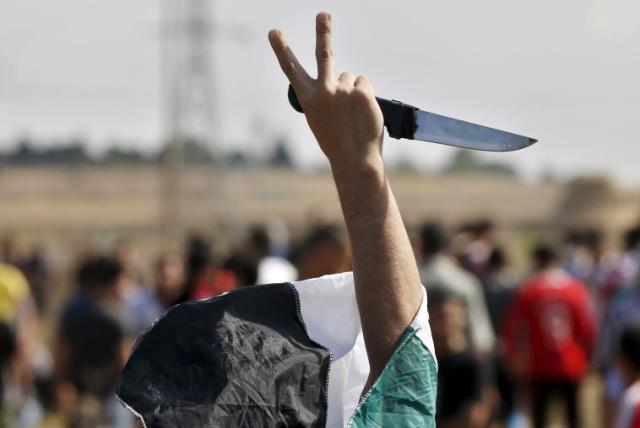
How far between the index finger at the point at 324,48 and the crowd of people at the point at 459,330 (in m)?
4.95

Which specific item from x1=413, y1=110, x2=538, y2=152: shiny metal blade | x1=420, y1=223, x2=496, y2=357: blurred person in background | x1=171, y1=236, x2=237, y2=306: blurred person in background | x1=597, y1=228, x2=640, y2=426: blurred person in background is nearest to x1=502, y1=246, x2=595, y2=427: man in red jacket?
x1=597, y1=228, x2=640, y2=426: blurred person in background

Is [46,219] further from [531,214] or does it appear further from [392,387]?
[392,387]

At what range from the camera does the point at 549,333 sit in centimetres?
994

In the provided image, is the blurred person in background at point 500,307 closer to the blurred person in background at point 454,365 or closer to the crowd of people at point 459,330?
the crowd of people at point 459,330

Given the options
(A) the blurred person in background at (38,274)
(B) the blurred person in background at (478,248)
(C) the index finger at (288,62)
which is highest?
(C) the index finger at (288,62)

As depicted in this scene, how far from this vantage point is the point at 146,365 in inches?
73.5

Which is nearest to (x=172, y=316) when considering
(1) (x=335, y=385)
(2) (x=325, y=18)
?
(1) (x=335, y=385)

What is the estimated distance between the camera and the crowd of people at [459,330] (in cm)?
708

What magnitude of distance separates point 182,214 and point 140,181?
31.1ft

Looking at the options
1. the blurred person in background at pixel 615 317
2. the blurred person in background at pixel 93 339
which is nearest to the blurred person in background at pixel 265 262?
the blurred person in background at pixel 93 339

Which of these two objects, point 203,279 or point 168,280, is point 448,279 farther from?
point 168,280

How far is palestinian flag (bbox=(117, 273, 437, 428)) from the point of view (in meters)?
1.85

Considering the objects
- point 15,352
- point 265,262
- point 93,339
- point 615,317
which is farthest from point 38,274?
point 615,317

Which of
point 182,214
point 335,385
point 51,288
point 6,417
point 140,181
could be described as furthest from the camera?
point 140,181
